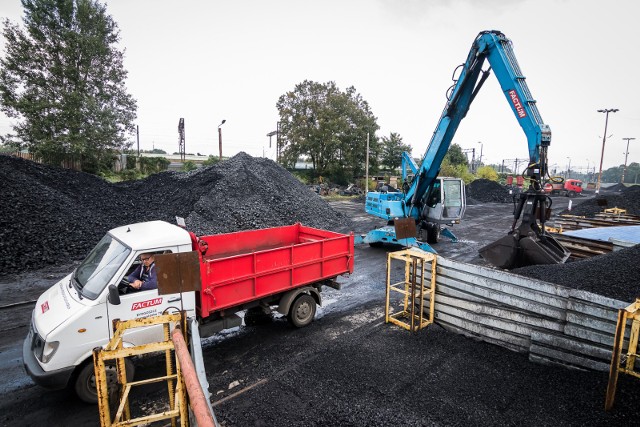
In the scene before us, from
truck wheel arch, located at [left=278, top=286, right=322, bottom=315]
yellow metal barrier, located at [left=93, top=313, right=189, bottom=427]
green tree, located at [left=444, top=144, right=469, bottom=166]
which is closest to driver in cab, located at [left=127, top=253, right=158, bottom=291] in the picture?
yellow metal barrier, located at [left=93, top=313, right=189, bottom=427]

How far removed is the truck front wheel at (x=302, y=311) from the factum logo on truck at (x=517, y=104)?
723 cm

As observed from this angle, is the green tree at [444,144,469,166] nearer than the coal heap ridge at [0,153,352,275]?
No

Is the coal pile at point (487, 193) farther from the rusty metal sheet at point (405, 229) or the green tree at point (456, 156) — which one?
the rusty metal sheet at point (405, 229)

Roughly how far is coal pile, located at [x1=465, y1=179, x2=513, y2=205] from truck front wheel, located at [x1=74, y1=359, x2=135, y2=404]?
1395 inches

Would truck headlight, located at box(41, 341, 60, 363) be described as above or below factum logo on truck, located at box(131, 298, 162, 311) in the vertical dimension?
below

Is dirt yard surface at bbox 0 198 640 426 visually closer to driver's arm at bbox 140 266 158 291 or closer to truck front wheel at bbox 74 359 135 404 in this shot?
truck front wheel at bbox 74 359 135 404

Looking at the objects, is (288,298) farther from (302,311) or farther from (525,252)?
(525,252)

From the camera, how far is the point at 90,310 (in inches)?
171

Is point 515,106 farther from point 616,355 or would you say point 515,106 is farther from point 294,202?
point 294,202

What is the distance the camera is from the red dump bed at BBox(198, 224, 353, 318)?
5.38 metres

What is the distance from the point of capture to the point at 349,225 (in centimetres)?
1859

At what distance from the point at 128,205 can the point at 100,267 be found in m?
12.2

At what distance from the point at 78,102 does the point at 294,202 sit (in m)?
17.7

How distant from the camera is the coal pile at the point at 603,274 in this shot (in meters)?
5.78
